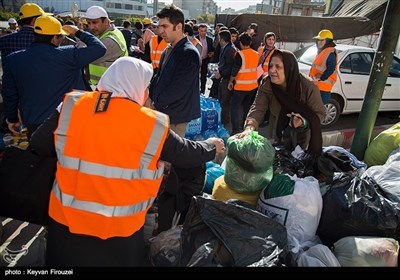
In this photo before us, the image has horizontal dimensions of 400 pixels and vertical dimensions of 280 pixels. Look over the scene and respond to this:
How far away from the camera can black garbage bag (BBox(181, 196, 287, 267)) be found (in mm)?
1824

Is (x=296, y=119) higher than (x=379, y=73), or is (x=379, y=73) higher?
(x=379, y=73)

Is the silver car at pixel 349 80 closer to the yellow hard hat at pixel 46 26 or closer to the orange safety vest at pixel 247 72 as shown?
the orange safety vest at pixel 247 72

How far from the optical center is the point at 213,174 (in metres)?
3.11

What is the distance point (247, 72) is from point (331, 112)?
6.73 feet

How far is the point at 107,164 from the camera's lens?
4.79 ft

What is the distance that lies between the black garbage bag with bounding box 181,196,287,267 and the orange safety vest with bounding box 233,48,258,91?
356 cm

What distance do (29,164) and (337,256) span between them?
6.55 feet

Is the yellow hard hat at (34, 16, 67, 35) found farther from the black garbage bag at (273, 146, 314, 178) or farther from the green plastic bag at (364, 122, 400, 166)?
the green plastic bag at (364, 122, 400, 166)

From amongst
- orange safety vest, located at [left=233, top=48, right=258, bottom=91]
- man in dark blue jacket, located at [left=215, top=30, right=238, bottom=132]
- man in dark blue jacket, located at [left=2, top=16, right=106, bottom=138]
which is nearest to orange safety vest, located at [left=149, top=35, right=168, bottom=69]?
man in dark blue jacket, located at [left=215, top=30, right=238, bottom=132]

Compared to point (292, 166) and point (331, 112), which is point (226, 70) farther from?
point (292, 166)

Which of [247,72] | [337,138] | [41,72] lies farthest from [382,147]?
[41,72]

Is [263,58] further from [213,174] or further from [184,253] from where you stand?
[184,253]

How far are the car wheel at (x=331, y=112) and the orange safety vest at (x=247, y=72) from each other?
5.67 feet

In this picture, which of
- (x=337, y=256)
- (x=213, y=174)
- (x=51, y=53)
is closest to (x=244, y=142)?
(x=213, y=174)
